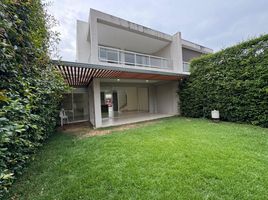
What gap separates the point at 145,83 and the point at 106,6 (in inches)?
282

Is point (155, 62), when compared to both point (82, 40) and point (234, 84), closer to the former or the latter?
point (234, 84)

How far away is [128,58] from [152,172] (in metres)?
9.01

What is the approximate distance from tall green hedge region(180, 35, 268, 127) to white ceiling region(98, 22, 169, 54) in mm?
4400

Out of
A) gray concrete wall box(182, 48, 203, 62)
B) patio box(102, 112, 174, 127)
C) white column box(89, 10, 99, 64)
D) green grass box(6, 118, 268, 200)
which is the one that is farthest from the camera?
gray concrete wall box(182, 48, 203, 62)

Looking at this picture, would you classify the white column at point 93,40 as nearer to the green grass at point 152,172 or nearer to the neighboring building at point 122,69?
the neighboring building at point 122,69

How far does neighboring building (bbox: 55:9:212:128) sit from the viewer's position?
9227 mm

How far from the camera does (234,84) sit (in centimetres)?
815

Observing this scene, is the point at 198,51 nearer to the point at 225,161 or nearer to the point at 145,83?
the point at 145,83

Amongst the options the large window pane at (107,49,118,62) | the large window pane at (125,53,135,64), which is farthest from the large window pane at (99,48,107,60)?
the large window pane at (125,53,135,64)

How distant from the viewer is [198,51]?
53.2 ft

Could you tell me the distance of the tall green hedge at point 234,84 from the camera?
7.15 metres

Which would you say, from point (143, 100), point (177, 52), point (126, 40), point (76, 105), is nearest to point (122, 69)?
point (126, 40)

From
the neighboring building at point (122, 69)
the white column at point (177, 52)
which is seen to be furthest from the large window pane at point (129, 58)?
the white column at point (177, 52)

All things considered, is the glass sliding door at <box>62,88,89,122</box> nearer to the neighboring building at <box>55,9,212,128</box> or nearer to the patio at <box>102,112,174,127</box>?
the neighboring building at <box>55,9,212,128</box>
